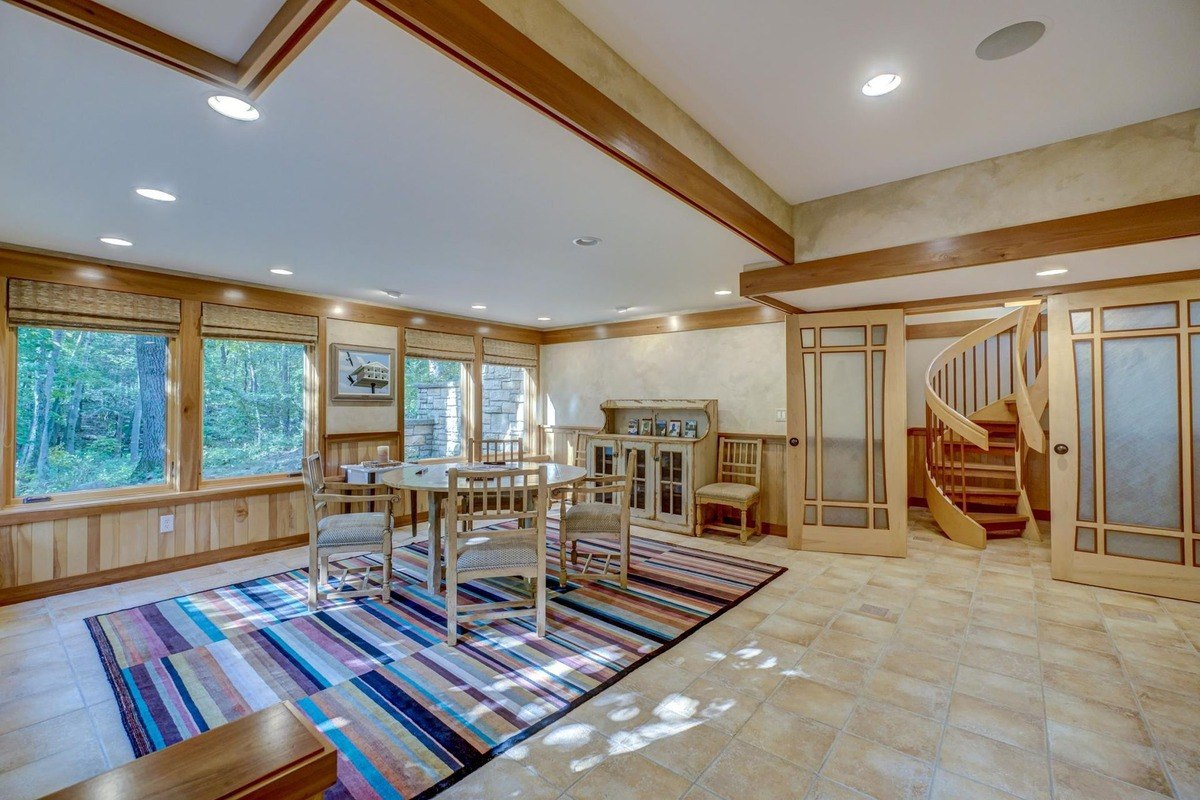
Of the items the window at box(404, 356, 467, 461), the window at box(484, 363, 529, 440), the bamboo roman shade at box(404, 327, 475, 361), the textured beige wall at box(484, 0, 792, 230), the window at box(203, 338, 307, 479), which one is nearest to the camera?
the textured beige wall at box(484, 0, 792, 230)

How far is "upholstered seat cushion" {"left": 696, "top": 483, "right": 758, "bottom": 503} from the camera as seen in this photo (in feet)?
16.1

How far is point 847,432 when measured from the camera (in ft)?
14.7

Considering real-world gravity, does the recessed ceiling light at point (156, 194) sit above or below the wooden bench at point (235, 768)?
above

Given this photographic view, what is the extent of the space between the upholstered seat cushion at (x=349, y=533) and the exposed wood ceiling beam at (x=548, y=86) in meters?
2.83

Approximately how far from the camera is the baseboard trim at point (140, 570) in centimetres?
350

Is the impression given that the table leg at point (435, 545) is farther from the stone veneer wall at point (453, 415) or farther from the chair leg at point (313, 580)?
the stone veneer wall at point (453, 415)

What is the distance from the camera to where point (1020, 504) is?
205 inches

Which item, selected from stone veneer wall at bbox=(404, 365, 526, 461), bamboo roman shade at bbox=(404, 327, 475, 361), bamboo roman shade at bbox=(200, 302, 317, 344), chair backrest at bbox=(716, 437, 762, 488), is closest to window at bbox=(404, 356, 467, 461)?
stone veneer wall at bbox=(404, 365, 526, 461)

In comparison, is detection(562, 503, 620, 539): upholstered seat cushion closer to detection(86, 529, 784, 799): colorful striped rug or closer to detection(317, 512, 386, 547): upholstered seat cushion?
detection(86, 529, 784, 799): colorful striped rug

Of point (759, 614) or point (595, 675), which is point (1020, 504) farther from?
point (595, 675)

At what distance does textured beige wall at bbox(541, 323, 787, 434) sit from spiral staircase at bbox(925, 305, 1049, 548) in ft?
5.78

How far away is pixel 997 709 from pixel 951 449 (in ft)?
12.5

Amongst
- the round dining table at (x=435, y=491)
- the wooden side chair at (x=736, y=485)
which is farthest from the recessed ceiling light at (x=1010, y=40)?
the wooden side chair at (x=736, y=485)

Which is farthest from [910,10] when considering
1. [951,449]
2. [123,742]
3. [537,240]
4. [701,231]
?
[951,449]
